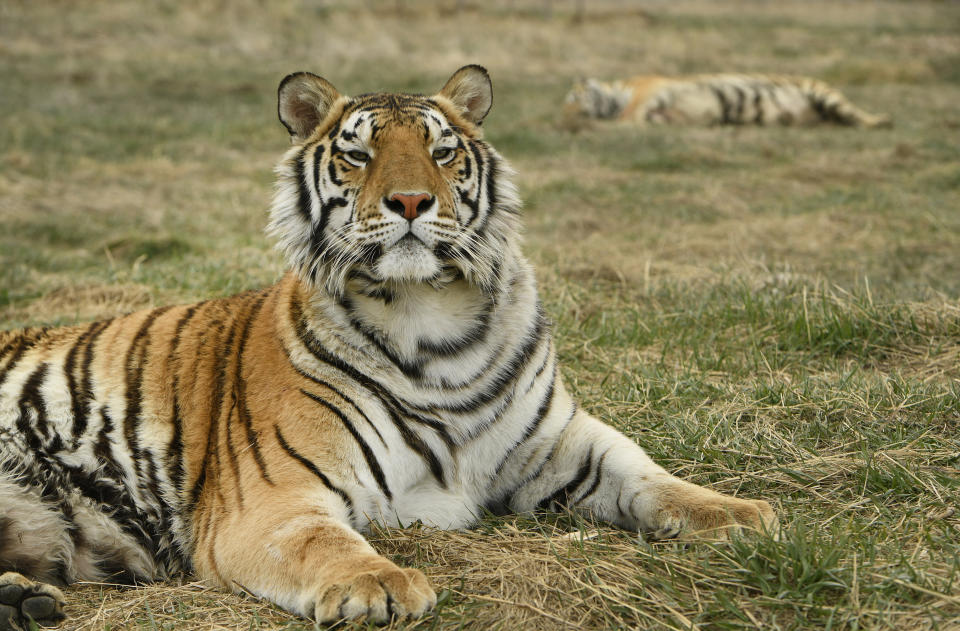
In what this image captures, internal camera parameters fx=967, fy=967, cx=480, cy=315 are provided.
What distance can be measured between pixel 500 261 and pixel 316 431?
738 mm

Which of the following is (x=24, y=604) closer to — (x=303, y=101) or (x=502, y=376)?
(x=502, y=376)

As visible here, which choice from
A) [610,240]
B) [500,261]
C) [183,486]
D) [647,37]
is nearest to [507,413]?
[500,261]

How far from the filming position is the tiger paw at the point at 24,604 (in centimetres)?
229

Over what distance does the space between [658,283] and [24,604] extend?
11.8 ft

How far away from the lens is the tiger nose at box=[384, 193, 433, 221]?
2564 millimetres

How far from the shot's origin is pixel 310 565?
7.38 feet

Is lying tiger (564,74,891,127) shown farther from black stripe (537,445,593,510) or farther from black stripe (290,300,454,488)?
black stripe (290,300,454,488)

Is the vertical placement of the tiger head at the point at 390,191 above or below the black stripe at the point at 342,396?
above

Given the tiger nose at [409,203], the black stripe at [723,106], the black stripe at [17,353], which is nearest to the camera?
the tiger nose at [409,203]

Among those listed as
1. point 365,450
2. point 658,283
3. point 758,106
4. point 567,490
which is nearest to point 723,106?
point 758,106

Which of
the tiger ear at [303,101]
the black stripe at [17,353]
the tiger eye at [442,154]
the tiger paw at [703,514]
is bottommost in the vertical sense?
the tiger paw at [703,514]

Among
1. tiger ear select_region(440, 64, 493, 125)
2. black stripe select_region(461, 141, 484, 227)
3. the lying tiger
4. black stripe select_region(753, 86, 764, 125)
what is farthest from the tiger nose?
black stripe select_region(753, 86, 764, 125)

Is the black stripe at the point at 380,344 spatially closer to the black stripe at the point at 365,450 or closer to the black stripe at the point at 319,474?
the black stripe at the point at 365,450

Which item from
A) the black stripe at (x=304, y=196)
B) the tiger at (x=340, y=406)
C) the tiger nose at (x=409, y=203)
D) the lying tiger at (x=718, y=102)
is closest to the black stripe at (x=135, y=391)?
the tiger at (x=340, y=406)
